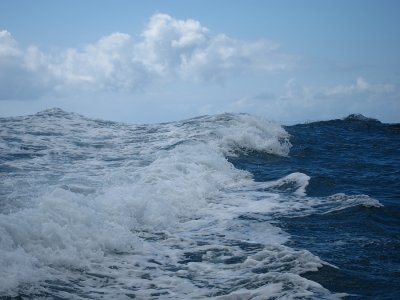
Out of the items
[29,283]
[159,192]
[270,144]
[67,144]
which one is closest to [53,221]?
[29,283]

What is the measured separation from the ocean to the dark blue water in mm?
32

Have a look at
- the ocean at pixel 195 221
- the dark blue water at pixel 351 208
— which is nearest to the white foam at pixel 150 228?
the ocean at pixel 195 221

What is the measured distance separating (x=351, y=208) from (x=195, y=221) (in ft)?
11.4

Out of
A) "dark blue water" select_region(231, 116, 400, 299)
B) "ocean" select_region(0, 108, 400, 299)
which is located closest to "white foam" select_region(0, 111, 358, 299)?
"ocean" select_region(0, 108, 400, 299)

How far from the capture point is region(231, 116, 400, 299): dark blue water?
5.76 meters

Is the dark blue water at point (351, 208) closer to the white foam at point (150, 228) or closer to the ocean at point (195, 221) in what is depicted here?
the ocean at point (195, 221)

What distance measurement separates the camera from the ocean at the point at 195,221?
5.53 meters

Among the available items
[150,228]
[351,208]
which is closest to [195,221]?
[150,228]

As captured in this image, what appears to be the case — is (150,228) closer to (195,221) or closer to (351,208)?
(195,221)

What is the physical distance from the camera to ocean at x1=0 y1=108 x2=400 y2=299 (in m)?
5.53

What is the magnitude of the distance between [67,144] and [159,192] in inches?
315

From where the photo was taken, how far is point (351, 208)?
9.02 metres

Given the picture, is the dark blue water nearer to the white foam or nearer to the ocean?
the ocean

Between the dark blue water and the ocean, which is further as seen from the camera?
the dark blue water
